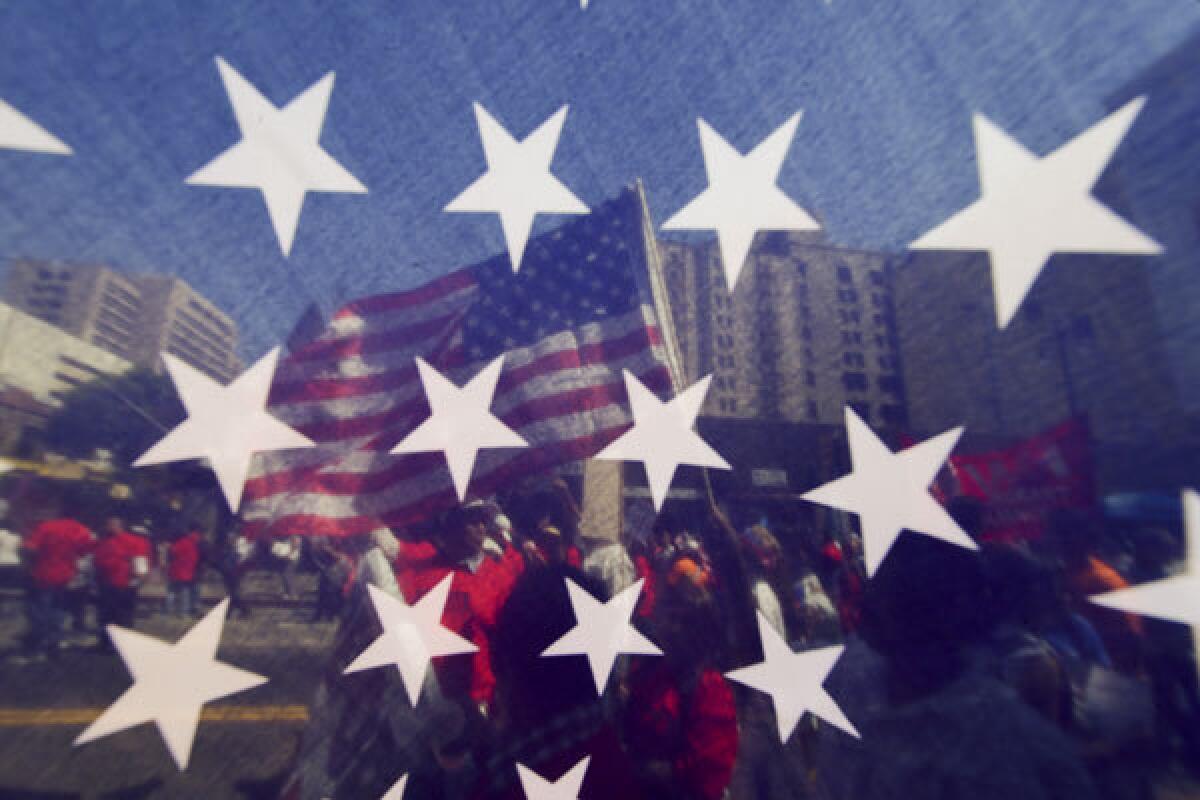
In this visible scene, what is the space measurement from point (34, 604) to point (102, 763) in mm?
541

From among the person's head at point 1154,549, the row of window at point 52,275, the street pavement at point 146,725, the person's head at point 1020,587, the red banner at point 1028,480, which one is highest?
the row of window at point 52,275

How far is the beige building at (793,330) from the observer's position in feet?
5.09

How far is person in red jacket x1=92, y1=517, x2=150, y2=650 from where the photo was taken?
4.73 feet

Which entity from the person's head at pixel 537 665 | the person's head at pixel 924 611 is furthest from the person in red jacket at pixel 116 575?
the person's head at pixel 924 611

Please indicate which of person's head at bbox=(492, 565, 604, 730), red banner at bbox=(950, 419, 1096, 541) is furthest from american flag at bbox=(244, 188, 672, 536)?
red banner at bbox=(950, 419, 1096, 541)

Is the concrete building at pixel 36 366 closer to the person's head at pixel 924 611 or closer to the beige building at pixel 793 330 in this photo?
the beige building at pixel 793 330

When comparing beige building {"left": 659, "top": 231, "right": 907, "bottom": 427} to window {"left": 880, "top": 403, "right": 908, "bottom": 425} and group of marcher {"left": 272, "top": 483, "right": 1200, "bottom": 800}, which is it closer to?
window {"left": 880, "top": 403, "right": 908, "bottom": 425}

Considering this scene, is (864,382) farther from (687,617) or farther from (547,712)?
(547,712)

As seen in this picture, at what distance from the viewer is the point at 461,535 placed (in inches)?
63.6

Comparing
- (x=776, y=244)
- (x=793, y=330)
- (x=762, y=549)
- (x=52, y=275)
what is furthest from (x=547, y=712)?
(x=52, y=275)

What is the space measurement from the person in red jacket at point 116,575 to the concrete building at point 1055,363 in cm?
263

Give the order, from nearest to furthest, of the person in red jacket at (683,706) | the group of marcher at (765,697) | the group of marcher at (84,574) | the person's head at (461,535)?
the group of marcher at (765,697)
the person in red jacket at (683,706)
the group of marcher at (84,574)
the person's head at (461,535)

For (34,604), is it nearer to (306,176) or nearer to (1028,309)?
(306,176)

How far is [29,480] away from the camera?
1.41 m
